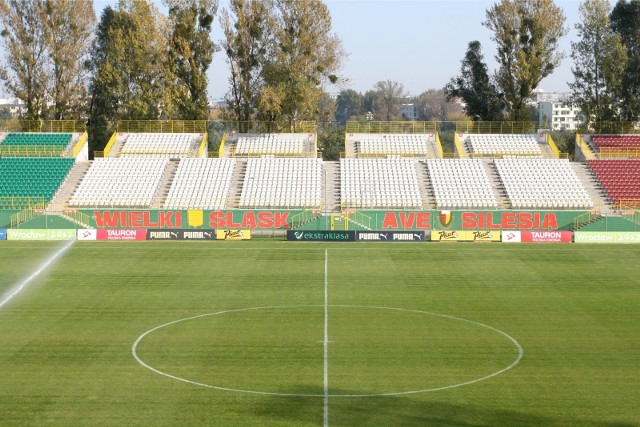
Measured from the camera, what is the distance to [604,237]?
2046 inches

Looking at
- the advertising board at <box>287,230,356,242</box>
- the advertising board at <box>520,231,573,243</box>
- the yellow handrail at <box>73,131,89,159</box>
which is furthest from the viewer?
the yellow handrail at <box>73,131,89,159</box>

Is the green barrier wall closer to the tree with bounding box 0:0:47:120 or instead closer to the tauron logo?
the tauron logo

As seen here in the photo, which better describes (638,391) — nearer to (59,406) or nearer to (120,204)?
(59,406)

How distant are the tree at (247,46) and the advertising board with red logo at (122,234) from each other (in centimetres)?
2480

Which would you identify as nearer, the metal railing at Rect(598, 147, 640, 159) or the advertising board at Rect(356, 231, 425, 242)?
the advertising board at Rect(356, 231, 425, 242)

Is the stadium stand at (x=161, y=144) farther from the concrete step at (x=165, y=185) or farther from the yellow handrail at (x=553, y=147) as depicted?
the yellow handrail at (x=553, y=147)

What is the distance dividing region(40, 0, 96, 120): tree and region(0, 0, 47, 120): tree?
59 centimetres

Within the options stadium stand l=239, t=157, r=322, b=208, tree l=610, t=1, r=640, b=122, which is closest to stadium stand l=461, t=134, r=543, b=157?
tree l=610, t=1, r=640, b=122

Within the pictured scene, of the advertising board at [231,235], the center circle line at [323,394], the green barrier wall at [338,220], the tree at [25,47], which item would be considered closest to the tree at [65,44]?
the tree at [25,47]

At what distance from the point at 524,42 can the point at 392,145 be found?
14.7m

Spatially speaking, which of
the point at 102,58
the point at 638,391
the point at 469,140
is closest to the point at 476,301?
the point at 638,391

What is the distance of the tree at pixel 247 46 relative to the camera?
7350 cm

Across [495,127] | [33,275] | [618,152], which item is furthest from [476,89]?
[33,275]

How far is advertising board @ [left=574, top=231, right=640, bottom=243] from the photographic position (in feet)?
170
